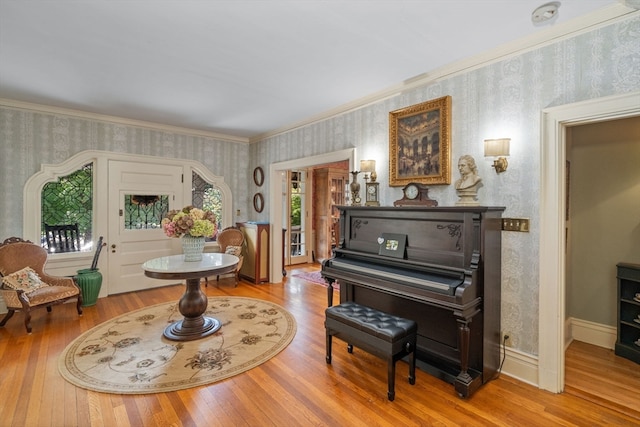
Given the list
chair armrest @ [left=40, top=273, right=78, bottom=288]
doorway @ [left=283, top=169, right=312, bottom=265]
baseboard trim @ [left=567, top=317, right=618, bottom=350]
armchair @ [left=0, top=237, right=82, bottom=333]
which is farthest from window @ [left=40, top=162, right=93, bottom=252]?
baseboard trim @ [left=567, top=317, right=618, bottom=350]

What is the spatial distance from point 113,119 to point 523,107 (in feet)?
17.6

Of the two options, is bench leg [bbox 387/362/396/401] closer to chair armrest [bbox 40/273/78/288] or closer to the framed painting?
the framed painting

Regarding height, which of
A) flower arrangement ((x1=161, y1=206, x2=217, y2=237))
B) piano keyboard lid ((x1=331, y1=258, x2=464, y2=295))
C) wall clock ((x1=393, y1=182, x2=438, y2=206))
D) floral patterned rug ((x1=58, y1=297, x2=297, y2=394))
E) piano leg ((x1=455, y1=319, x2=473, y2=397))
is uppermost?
wall clock ((x1=393, y1=182, x2=438, y2=206))

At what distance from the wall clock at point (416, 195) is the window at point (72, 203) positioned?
15.2 feet

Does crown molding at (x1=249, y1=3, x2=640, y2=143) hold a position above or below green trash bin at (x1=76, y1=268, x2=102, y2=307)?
above

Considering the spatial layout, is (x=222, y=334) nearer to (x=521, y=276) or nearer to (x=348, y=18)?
(x=521, y=276)

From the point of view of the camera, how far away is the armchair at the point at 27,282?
3412 mm

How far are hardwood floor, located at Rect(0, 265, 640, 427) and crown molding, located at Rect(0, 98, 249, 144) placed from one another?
3.11 meters

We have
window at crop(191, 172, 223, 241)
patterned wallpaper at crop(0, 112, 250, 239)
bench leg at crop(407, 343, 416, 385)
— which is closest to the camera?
bench leg at crop(407, 343, 416, 385)

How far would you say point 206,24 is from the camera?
2275 mm

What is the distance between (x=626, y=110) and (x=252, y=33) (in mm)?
2707

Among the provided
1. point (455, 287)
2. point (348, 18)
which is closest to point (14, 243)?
point (348, 18)

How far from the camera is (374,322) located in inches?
96.3

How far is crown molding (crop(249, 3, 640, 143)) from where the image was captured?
2.08 meters
